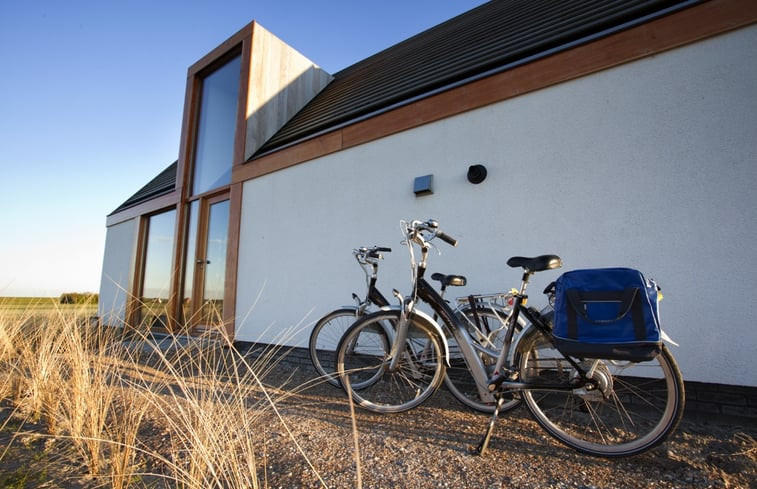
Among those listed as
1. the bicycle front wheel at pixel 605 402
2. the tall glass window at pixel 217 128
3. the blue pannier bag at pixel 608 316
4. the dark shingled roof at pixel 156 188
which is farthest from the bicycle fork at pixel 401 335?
the dark shingled roof at pixel 156 188

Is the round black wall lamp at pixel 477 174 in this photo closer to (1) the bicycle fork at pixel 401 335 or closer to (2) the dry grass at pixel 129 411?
(1) the bicycle fork at pixel 401 335

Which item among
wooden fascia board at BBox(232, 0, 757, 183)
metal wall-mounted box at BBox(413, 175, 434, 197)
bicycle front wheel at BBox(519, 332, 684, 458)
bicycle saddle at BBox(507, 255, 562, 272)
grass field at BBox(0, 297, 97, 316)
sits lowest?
bicycle front wheel at BBox(519, 332, 684, 458)

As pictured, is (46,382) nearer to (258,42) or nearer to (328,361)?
(328,361)

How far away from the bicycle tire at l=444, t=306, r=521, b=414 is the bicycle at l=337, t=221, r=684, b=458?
0.11 metres

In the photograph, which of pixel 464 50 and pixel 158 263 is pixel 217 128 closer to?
pixel 158 263

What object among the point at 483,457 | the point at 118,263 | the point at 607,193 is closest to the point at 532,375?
the point at 483,457

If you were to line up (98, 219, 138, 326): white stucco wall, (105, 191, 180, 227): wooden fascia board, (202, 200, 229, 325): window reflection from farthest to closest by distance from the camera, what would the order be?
(98, 219, 138, 326): white stucco wall, (105, 191, 180, 227): wooden fascia board, (202, 200, 229, 325): window reflection

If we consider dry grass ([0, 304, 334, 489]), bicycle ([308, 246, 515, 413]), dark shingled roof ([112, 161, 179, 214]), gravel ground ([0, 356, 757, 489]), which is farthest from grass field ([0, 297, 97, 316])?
dark shingled roof ([112, 161, 179, 214])

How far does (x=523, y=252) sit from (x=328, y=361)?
1.96 metres

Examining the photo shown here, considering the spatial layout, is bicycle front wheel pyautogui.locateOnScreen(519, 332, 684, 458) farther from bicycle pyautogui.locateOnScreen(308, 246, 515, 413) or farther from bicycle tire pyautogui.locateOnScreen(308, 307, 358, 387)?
bicycle tire pyautogui.locateOnScreen(308, 307, 358, 387)

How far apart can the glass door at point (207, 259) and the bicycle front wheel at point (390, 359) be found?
136 inches

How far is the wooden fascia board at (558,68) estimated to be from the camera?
242 centimetres

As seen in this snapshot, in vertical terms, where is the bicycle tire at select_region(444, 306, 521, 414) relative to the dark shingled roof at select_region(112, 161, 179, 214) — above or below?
below

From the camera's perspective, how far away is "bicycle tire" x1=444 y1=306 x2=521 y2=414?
7.34ft
